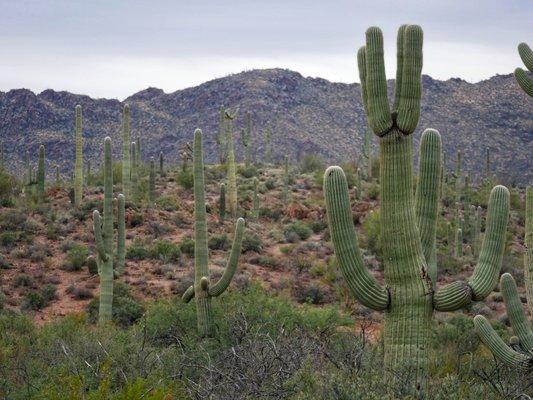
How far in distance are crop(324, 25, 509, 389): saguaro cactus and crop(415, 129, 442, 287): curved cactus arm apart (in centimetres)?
10

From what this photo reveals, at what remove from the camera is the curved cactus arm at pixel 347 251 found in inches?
325

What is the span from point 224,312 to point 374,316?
5.70m

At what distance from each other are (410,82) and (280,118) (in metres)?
63.6

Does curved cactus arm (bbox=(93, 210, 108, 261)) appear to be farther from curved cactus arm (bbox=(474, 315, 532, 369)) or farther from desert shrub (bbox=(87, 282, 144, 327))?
curved cactus arm (bbox=(474, 315, 532, 369))

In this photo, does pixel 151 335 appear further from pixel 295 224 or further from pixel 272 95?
pixel 272 95

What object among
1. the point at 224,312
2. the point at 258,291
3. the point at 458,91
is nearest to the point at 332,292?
the point at 258,291

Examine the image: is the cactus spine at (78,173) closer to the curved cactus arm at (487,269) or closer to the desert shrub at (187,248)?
the desert shrub at (187,248)

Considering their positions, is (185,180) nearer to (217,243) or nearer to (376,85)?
(217,243)

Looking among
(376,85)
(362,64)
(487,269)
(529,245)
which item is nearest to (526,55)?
(529,245)

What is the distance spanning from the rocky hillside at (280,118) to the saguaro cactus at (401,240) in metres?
53.2

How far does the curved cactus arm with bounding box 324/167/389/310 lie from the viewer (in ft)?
27.1

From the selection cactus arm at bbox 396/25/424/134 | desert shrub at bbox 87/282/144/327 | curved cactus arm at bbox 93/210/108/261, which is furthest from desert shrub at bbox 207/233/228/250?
cactus arm at bbox 396/25/424/134

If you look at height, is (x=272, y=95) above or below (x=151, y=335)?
above

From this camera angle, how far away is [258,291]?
14.9 m
